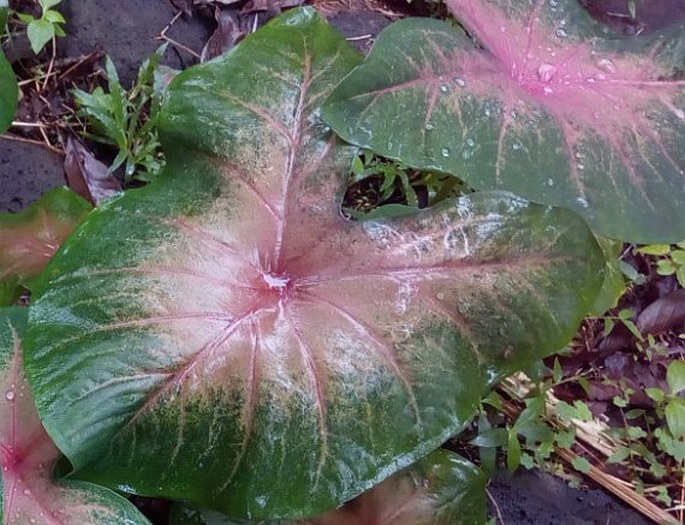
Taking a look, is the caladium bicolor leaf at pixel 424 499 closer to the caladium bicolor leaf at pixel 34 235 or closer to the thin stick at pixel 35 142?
the caladium bicolor leaf at pixel 34 235

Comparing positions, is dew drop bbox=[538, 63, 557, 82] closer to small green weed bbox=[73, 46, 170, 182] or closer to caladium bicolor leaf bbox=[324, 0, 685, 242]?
caladium bicolor leaf bbox=[324, 0, 685, 242]

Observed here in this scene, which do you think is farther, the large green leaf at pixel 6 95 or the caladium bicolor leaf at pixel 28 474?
the large green leaf at pixel 6 95

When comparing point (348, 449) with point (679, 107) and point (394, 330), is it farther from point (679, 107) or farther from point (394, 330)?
A: point (679, 107)

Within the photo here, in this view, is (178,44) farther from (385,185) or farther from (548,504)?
(548,504)

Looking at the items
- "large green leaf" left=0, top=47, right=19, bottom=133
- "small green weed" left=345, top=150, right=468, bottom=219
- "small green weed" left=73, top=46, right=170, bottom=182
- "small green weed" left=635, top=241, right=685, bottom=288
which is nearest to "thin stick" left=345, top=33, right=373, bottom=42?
"small green weed" left=345, top=150, right=468, bottom=219

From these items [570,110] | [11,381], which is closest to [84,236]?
[11,381]

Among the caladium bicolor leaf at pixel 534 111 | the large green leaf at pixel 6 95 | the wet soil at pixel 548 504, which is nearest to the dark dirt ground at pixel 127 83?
the wet soil at pixel 548 504
